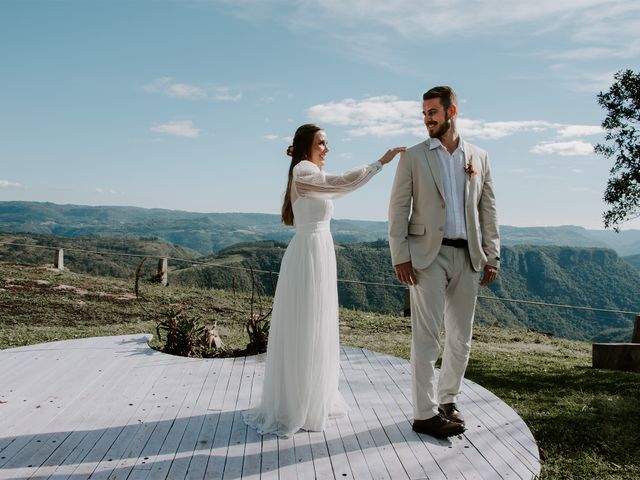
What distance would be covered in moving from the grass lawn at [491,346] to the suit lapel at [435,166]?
157 centimetres

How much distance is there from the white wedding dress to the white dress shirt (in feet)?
1.16

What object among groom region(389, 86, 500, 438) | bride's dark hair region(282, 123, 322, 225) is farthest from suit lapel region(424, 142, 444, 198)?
bride's dark hair region(282, 123, 322, 225)

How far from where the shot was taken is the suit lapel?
315 centimetres

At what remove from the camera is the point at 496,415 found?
3.74m

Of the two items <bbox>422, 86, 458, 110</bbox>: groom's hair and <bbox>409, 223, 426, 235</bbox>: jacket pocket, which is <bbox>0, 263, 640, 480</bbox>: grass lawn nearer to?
<bbox>409, 223, 426, 235</bbox>: jacket pocket

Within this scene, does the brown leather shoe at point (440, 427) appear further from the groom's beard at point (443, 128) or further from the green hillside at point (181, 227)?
the green hillside at point (181, 227)

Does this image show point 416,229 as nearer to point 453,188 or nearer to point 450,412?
point 453,188

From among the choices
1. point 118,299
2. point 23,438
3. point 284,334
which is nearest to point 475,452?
point 284,334

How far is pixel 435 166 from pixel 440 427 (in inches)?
55.4

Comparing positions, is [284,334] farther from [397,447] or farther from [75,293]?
[75,293]

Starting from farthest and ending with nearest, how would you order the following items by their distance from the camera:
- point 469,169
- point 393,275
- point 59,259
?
point 393,275 → point 59,259 → point 469,169

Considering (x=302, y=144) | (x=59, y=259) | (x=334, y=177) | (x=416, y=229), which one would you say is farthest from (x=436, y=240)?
(x=59, y=259)

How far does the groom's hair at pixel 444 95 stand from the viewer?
311cm

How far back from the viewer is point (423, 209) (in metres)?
3.17
